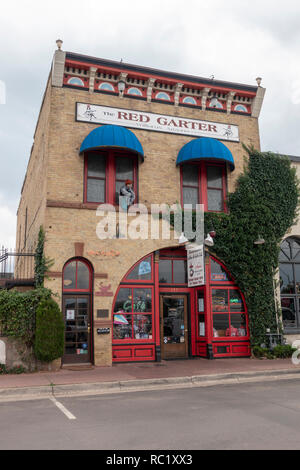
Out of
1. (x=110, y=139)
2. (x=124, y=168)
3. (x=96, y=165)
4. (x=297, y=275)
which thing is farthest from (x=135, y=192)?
(x=297, y=275)

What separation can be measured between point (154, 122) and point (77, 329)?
8266mm

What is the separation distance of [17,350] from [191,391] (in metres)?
5.49

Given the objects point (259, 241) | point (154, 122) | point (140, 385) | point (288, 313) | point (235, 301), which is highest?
point (154, 122)

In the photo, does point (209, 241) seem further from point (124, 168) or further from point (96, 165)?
point (96, 165)

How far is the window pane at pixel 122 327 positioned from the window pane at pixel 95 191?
4201 millimetres

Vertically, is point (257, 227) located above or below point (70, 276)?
above

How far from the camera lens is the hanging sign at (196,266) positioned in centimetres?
1429

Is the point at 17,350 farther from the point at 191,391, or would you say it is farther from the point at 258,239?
the point at 258,239

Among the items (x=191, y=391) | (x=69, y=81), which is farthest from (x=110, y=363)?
(x=69, y=81)

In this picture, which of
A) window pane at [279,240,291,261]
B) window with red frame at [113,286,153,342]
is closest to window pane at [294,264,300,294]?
window pane at [279,240,291,261]

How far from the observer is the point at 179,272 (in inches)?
630

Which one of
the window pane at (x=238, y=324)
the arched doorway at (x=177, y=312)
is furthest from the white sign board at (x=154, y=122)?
the window pane at (x=238, y=324)

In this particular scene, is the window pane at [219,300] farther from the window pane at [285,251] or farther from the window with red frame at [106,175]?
the window with red frame at [106,175]

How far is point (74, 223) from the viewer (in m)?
14.2
